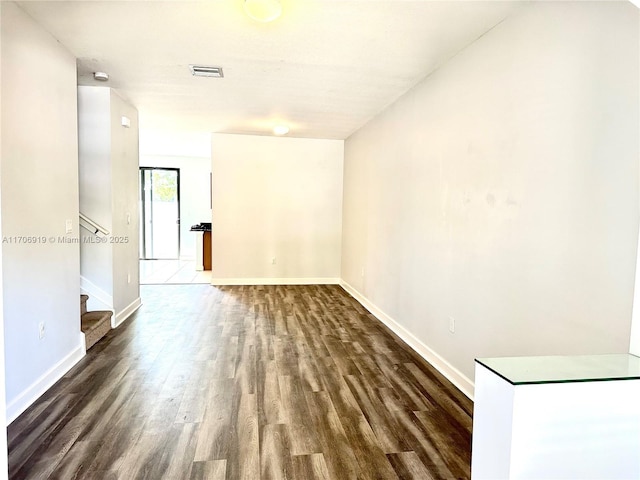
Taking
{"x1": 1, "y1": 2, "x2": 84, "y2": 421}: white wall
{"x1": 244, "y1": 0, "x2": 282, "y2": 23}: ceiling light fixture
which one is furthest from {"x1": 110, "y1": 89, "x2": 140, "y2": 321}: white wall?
{"x1": 244, "y1": 0, "x2": 282, "y2": 23}: ceiling light fixture

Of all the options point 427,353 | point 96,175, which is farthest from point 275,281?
point 427,353

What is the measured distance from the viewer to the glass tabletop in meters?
1.09

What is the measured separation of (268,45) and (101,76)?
5.75ft

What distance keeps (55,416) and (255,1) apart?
2.66m

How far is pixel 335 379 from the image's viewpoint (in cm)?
281

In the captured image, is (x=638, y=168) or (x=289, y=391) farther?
(x=289, y=391)

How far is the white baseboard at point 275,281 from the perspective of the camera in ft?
20.6

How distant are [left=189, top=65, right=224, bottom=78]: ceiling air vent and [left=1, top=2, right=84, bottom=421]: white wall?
0.91 m

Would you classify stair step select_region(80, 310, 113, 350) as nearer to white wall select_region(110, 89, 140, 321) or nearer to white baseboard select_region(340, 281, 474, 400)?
white wall select_region(110, 89, 140, 321)

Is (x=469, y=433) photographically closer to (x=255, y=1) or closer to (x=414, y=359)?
(x=414, y=359)

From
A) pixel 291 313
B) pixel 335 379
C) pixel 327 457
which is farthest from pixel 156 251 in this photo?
pixel 327 457

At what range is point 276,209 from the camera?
6.36 meters

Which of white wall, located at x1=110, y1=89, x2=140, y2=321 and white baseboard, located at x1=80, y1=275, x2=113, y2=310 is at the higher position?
white wall, located at x1=110, y1=89, x2=140, y2=321

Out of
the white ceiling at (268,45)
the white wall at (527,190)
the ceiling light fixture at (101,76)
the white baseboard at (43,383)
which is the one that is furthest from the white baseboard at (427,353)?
the ceiling light fixture at (101,76)
